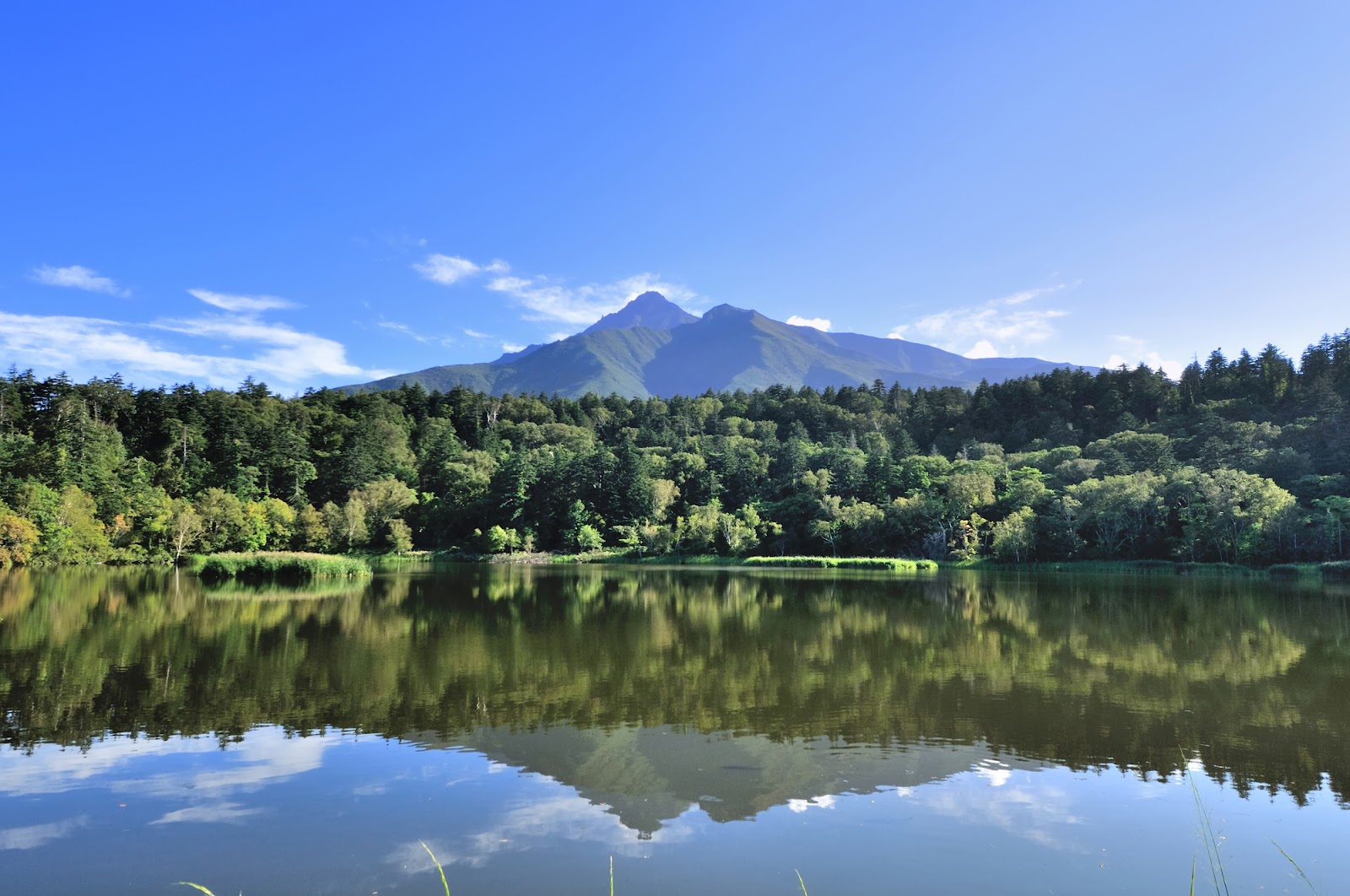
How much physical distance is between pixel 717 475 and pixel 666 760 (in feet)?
219

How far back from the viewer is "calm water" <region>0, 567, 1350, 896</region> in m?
5.75

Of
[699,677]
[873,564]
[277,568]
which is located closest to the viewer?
[699,677]

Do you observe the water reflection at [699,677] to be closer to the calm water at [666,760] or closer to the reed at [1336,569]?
the calm water at [666,760]

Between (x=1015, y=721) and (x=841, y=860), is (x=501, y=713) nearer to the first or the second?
(x=841, y=860)

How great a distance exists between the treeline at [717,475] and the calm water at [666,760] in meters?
36.0

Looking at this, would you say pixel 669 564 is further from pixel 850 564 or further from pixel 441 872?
pixel 441 872

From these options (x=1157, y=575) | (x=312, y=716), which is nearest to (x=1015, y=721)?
(x=312, y=716)

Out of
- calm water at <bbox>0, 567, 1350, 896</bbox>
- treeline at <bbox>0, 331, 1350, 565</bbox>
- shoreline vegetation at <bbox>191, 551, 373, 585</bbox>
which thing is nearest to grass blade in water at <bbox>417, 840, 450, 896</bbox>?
calm water at <bbox>0, 567, 1350, 896</bbox>

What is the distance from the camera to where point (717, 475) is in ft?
246

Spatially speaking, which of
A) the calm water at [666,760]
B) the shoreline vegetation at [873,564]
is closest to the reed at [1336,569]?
the shoreline vegetation at [873,564]

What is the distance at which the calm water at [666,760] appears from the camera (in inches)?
226

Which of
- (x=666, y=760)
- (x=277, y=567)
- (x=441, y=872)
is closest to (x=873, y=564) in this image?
(x=277, y=567)

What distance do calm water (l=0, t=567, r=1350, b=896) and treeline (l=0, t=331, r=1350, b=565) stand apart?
36.0 m

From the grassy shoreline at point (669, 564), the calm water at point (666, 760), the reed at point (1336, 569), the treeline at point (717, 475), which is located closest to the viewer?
the calm water at point (666, 760)
